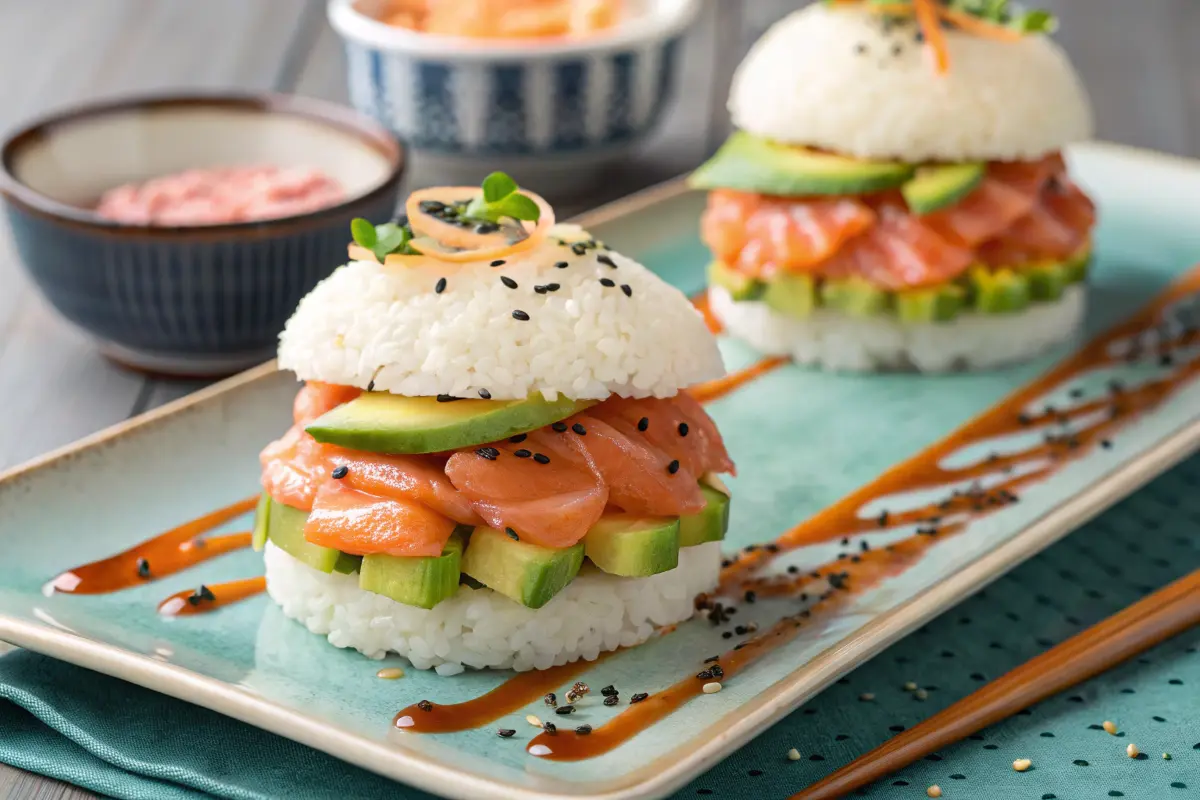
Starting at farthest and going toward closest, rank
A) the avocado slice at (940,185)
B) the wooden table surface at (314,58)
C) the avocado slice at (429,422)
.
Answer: the wooden table surface at (314,58)
the avocado slice at (940,185)
the avocado slice at (429,422)

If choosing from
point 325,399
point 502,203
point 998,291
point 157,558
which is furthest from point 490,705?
point 998,291

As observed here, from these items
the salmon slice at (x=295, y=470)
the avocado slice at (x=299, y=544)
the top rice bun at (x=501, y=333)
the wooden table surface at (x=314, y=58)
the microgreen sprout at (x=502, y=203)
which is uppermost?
the microgreen sprout at (x=502, y=203)

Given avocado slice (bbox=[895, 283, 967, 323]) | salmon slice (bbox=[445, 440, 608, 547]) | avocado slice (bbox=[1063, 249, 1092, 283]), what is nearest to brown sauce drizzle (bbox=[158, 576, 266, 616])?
salmon slice (bbox=[445, 440, 608, 547])

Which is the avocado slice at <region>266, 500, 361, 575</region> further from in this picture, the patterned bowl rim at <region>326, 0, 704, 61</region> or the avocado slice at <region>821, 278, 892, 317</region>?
the patterned bowl rim at <region>326, 0, 704, 61</region>

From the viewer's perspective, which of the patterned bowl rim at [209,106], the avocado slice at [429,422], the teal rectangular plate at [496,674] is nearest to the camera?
the teal rectangular plate at [496,674]

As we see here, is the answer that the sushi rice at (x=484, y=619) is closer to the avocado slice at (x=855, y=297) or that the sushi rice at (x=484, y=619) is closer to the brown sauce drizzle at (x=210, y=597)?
the brown sauce drizzle at (x=210, y=597)

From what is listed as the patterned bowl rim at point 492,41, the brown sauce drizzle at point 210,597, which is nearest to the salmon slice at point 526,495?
the brown sauce drizzle at point 210,597
